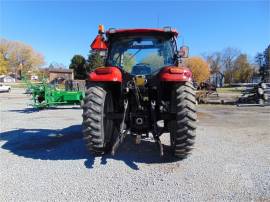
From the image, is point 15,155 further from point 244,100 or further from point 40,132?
point 244,100

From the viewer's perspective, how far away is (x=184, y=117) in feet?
17.3

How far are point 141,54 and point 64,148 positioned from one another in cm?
259

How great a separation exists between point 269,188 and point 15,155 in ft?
15.2

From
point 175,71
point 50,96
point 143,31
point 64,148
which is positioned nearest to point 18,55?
point 50,96

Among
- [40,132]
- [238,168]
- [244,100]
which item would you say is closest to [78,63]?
[244,100]

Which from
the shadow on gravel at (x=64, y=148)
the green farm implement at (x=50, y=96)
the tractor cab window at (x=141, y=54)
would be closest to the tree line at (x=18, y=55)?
the green farm implement at (x=50, y=96)

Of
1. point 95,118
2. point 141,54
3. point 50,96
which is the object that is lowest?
point 50,96

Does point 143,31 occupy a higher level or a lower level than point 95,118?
higher

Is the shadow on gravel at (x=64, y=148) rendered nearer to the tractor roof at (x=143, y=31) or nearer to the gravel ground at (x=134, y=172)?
the gravel ground at (x=134, y=172)

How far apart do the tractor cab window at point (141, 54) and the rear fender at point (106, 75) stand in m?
0.63

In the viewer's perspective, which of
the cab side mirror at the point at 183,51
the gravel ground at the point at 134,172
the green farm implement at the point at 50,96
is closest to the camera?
the gravel ground at the point at 134,172

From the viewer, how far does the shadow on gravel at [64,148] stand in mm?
5809

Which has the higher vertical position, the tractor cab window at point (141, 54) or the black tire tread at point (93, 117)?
the tractor cab window at point (141, 54)

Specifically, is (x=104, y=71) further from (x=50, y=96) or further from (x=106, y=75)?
(x=50, y=96)
